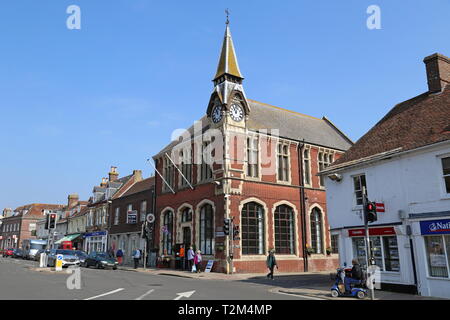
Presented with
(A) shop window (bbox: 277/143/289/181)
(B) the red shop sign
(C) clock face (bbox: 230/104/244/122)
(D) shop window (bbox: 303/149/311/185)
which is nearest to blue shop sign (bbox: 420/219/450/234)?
(B) the red shop sign

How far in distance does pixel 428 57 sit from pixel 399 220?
851 cm

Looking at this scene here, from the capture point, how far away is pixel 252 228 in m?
26.1

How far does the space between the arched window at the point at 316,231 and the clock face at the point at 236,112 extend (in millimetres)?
10175

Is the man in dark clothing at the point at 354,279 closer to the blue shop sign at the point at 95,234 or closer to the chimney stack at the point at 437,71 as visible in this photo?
the chimney stack at the point at 437,71

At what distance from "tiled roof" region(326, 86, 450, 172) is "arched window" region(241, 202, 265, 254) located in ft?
28.5

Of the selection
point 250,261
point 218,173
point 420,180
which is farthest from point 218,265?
point 420,180

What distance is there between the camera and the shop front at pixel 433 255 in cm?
1340

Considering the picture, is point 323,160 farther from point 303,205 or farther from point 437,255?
point 437,255

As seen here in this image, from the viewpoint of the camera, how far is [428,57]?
1803 cm

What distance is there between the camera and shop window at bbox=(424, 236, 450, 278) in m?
13.5

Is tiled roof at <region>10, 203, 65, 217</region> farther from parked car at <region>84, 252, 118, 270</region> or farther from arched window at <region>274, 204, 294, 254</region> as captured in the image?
arched window at <region>274, 204, 294, 254</region>

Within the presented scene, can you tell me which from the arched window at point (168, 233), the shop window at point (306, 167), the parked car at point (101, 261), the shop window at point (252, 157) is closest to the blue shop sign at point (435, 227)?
the shop window at point (252, 157)
